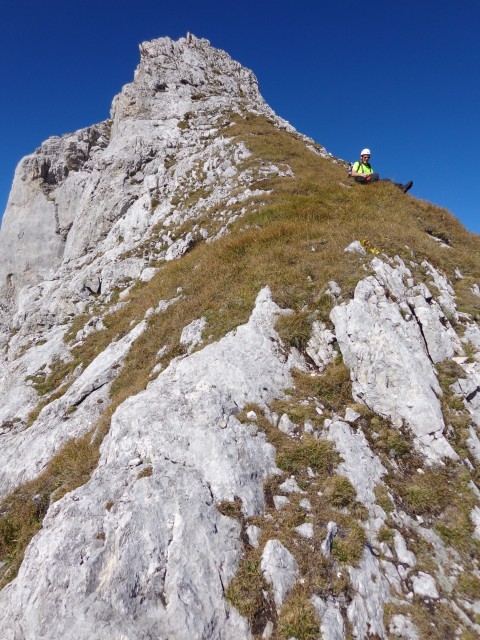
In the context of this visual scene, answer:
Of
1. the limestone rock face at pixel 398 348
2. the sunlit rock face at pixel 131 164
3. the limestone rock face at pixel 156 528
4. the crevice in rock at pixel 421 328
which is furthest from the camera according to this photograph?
the sunlit rock face at pixel 131 164

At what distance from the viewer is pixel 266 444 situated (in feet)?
31.6

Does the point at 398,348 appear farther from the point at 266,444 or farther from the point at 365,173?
the point at 365,173

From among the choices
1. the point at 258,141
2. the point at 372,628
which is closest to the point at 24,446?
the point at 372,628

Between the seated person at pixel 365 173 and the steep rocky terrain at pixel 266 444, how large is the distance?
121 inches

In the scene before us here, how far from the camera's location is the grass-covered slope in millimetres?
7141

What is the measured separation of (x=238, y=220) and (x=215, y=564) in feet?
64.1

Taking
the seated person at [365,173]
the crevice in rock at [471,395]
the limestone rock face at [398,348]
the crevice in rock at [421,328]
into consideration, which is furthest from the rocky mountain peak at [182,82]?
the crevice in rock at [471,395]

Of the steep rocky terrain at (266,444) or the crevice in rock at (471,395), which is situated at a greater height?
the crevice in rock at (471,395)

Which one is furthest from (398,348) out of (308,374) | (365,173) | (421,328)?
(365,173)

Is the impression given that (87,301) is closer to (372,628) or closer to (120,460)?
(120,460)

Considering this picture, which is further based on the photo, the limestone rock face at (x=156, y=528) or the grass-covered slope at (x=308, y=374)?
the grass-covered slope at (x=308, y=374)

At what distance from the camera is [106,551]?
23.9 ft

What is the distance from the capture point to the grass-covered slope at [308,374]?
7.14 metres

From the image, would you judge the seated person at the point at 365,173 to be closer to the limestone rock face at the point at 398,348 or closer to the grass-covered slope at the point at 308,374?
the grass-covered slope at the point at 308,374
